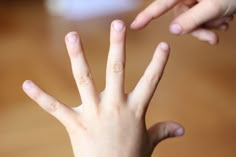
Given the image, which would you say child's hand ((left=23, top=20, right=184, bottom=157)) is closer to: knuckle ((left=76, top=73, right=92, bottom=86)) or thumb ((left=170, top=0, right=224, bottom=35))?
knuckle ((left=76, top=73, right=92, bottom=86))

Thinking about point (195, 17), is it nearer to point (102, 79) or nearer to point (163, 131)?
point (163, 131)

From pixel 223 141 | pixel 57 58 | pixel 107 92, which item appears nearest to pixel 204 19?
pixel 107 92

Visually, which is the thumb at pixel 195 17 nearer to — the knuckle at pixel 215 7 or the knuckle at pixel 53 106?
the knuckle at pixel 215 7

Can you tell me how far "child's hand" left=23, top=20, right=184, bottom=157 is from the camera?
0.47 m

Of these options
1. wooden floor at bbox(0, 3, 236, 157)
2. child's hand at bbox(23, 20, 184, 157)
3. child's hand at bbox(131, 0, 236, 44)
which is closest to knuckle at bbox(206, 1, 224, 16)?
child's hand at bbox(131, 0, 236, 44)

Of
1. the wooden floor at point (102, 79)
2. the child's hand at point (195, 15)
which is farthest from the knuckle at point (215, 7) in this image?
the wooden floor at point (102, 79)

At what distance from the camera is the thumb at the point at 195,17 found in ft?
1.94

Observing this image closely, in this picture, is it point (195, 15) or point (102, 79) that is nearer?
point (195, 15)

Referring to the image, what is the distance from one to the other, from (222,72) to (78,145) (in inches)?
30.9

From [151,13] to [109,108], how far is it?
170mm

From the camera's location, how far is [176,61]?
4.04 feet

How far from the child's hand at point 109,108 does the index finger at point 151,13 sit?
0.11 m

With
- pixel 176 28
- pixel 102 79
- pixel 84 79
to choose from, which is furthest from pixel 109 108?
pixel 102 79

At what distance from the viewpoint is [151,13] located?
0.59 meters
